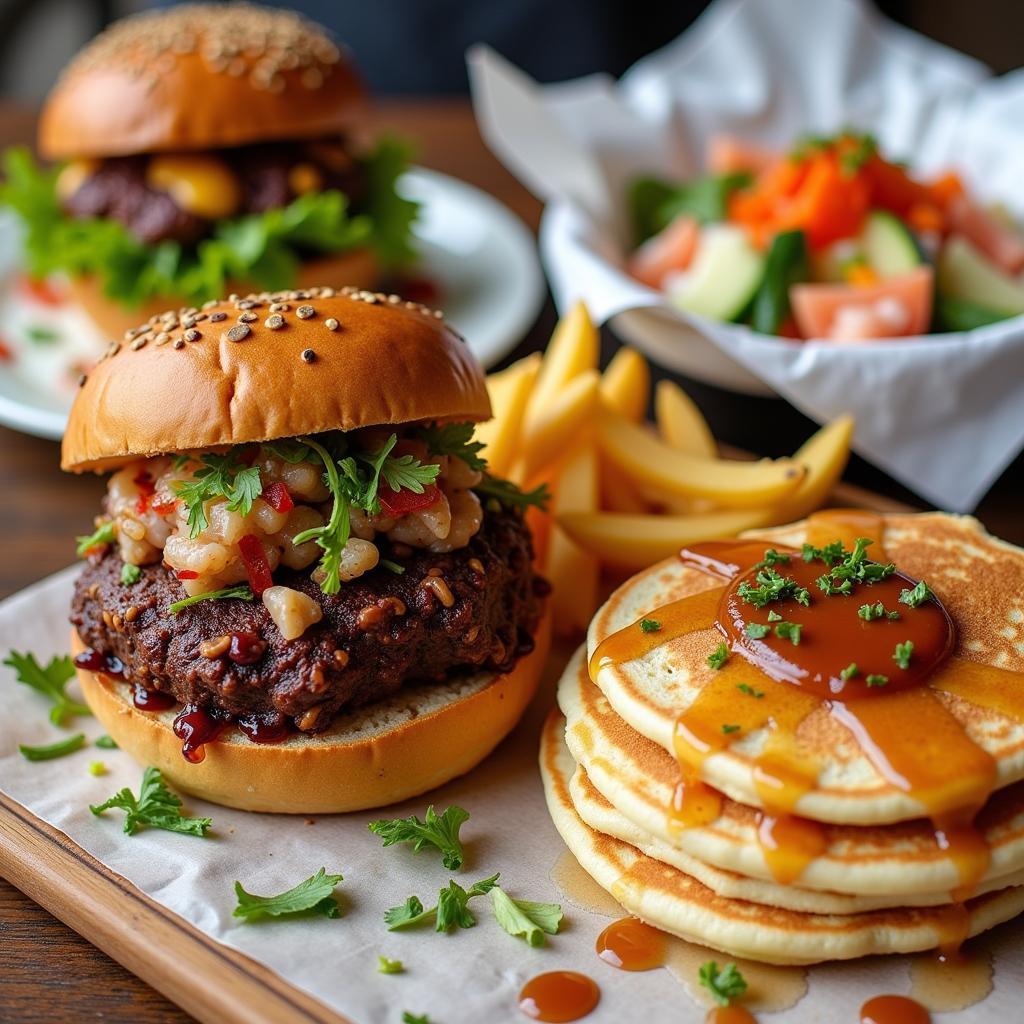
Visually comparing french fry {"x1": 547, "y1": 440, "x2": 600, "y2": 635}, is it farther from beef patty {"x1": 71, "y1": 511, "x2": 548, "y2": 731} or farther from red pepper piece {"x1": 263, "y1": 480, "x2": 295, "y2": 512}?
red pepper piece {"x1": 263, "y1": 480, "x2": 295, "y2": 512}

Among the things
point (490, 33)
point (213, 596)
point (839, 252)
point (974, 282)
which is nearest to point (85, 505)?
point (213, 596)

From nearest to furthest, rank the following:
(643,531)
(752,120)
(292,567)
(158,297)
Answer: (292,567) → (643,531) → (158,297) → (752,120)

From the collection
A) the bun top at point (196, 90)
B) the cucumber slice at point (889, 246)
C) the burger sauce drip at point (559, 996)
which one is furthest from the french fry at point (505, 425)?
the bun top at point (196, 90)

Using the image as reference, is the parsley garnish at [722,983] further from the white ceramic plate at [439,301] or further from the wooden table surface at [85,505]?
the white ceramic plate at [439,301]

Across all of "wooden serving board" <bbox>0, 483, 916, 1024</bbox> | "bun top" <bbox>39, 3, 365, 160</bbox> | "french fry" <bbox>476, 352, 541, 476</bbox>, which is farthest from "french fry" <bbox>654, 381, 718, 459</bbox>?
"bun top" <bbox>39, 3, 365, 160</bbox>

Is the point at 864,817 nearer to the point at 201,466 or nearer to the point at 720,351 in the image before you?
the point at 201,466

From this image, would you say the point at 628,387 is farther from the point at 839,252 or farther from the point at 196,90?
the point at 196,90

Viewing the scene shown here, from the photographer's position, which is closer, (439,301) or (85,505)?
(85,505)
